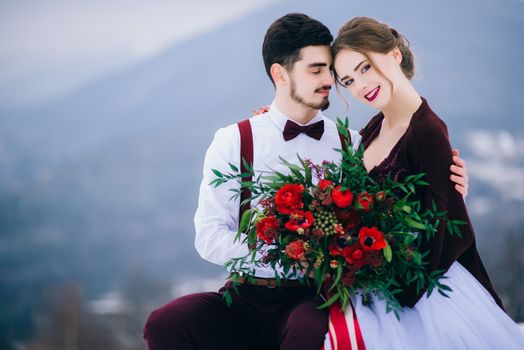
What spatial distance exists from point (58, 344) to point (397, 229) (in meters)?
9.16

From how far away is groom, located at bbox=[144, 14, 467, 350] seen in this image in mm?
2285

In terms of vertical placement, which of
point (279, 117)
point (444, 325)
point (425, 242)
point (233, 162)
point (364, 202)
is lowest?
point (444, 325)

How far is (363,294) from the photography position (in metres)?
2.14

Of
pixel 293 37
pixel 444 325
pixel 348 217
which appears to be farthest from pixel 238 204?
pixel 444 325

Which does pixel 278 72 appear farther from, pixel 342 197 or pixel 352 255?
pixel 352 255

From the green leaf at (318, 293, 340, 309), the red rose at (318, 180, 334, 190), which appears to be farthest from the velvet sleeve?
the red rose at (318, 180, 334, 190)

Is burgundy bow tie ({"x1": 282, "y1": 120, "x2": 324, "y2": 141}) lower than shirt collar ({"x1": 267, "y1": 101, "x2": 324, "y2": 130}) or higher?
lower

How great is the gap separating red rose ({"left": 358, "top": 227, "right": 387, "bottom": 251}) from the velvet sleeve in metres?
0.29

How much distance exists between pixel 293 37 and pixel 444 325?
1324 mm

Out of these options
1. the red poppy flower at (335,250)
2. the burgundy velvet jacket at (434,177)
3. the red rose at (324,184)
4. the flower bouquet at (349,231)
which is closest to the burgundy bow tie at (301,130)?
the burgundy velvet jacket at (434,177)

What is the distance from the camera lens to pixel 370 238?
6.38 feet

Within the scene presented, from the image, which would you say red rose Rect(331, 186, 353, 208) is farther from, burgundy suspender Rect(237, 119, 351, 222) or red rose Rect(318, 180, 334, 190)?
burgundy suspender Rect(237, 119, 351, 222)

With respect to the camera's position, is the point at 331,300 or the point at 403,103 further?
the point at 403,103

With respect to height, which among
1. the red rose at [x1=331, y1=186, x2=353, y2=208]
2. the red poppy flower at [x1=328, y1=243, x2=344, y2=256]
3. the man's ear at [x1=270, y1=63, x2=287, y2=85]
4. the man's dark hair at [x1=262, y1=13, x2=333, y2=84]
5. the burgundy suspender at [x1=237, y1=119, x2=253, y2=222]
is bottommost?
the red poppy flower at [x1=328, y1=243, x2=344, y2=256]
